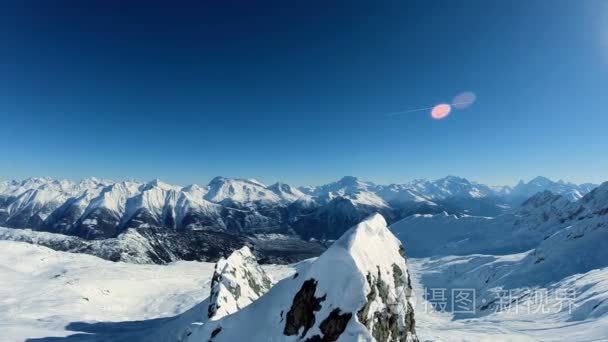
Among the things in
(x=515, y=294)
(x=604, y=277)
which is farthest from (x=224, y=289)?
(x=515, y=294)

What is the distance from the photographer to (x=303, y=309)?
28062 mm

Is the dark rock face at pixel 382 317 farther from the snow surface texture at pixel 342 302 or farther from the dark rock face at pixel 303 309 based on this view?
the dark rock face at pixel 303 309

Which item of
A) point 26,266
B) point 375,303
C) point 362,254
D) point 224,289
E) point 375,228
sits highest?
point 375,228

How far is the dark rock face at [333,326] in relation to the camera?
25.5 m

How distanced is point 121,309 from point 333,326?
7292 centimetres

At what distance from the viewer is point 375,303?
1094 inches

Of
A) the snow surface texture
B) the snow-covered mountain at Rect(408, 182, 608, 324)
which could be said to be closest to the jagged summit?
the snow surface texture

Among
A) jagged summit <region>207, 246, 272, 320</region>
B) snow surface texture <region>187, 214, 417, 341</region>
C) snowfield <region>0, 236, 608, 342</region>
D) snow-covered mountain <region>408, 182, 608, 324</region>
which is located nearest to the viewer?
snow surface texture <region>187, 214, 417, 341</region>

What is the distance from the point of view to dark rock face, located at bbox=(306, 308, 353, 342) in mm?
25469

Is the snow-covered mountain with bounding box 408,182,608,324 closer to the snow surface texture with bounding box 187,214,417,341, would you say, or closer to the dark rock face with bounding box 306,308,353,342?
the snow surface texture with bounding box 187,214,417,341

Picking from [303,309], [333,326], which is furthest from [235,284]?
[333,326]

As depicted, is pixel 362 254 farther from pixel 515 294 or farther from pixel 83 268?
pixel 515 294

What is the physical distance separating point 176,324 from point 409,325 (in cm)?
4102

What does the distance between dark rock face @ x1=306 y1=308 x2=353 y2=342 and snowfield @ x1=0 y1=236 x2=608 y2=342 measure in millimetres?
34788
